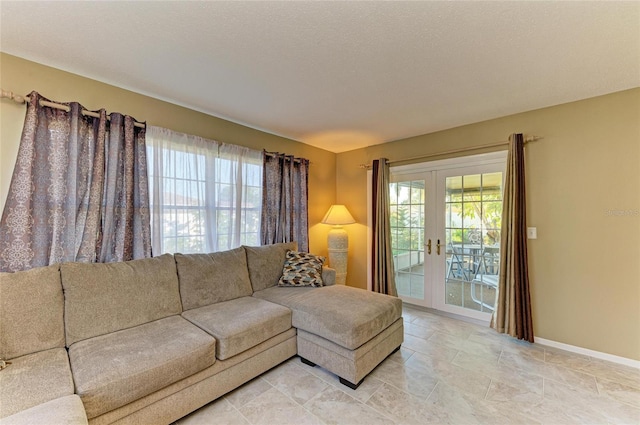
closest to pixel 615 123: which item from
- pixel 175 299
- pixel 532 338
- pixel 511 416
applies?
pixel 532 338

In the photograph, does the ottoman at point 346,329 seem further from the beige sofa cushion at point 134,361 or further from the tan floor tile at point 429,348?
the beige sofa cushion at point 134,361

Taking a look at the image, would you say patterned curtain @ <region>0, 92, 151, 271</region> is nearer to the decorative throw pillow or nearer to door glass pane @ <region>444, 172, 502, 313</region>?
the decorative throw pillow

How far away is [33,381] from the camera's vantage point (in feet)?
4.21

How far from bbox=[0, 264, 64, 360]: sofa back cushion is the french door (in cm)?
360

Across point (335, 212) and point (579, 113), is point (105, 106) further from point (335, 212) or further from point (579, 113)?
point (579, 113)

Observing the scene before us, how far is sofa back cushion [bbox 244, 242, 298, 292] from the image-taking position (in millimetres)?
2863

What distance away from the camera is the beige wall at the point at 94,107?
5.94ft

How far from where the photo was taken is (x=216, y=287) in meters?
2.47

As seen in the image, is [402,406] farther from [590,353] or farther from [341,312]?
[590,353]

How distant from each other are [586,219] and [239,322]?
3.27 metres

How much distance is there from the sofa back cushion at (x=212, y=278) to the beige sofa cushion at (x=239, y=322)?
100 millimetres

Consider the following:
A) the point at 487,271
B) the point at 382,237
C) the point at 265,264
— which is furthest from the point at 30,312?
the point at 487,271

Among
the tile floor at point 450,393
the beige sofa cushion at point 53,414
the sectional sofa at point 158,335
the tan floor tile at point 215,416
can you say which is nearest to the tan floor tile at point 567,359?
the tile floor at point 450,393

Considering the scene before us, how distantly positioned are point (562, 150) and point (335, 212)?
2649 millimetres
